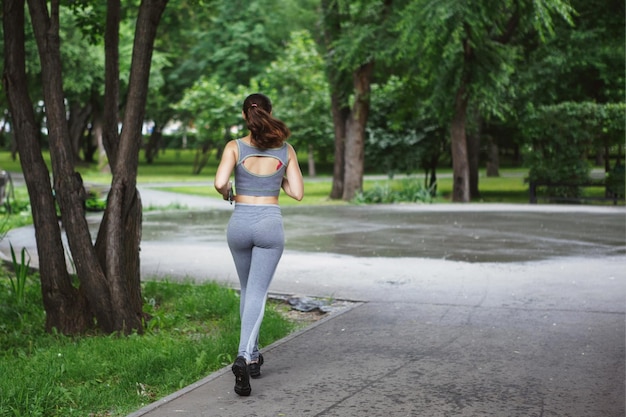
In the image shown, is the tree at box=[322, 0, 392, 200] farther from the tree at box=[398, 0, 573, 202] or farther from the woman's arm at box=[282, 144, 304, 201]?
the woman's arm at box=[282, 144, 304, 201]

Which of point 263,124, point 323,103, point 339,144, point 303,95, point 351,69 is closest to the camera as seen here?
point 263,124

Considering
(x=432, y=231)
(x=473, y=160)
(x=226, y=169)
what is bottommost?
(x=432, y=231)

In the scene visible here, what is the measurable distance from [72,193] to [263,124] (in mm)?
2731

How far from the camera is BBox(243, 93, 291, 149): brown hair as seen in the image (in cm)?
577

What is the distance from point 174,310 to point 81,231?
1.41 m

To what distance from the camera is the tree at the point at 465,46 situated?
22703 millimetres

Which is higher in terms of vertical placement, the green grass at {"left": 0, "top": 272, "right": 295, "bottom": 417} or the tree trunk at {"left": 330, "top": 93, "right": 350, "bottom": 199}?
the tree trunk at {"left": 330, "top": 93, "right": 350, "bottom": 199}

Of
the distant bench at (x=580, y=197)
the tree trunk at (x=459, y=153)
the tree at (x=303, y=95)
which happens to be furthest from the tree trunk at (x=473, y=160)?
the tree at (x=303, y=95)

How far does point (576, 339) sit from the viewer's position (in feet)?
24.0

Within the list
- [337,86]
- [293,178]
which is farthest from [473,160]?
[293,178]

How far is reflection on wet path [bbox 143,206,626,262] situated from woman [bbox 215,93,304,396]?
729 cm

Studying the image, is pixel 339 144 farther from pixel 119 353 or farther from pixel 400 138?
pixel 119 353

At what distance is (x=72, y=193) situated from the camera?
786 centimetres

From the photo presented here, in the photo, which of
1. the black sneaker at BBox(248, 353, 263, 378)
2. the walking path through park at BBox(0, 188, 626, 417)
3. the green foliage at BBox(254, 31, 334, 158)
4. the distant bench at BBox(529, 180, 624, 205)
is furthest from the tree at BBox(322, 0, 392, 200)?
the black sneaker at BBox(248, 353, 263, 378)
